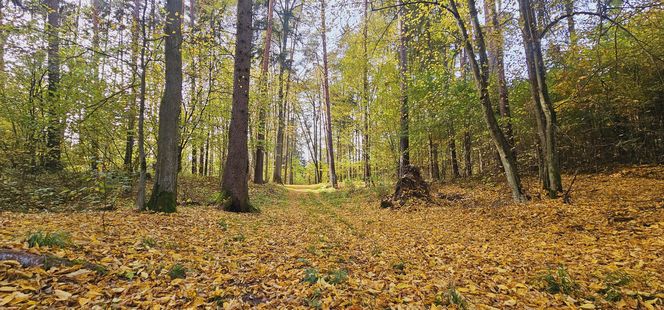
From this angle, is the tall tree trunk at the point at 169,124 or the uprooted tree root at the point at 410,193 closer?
the tall tree trunk at the point at 169,124

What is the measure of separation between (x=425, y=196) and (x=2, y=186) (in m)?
10.6

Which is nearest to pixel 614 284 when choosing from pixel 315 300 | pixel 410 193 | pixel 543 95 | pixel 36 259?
pixel 315 300

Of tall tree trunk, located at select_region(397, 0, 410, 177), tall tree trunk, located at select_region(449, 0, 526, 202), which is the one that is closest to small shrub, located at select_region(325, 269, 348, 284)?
tall tree trunk, located at select_region(449, 0, 526, 202)

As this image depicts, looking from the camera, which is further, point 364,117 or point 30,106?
point 364,117

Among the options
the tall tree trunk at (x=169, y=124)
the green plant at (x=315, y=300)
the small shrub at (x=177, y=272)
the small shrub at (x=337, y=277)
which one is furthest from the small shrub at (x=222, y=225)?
the green plant at (x=315, y=300)

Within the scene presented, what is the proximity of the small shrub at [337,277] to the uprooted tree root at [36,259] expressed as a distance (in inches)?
85.9

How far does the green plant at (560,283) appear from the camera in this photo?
121 inches

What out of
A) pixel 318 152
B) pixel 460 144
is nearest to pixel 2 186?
pixel 460 144

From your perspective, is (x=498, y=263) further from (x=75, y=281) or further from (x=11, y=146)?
(x=11, y=146)

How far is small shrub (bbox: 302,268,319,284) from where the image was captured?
3.29m

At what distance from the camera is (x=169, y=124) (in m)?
6.64

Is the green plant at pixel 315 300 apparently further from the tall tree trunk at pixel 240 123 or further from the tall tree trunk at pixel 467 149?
the tall tree trunk at pixel 467 149

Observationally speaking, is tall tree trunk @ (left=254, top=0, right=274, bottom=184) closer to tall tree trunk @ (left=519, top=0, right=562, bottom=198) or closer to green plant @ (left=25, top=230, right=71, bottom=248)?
tall tree trunk @ (left=519, top=0, right=562, bottom=198)

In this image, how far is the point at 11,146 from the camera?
23.2 ft
